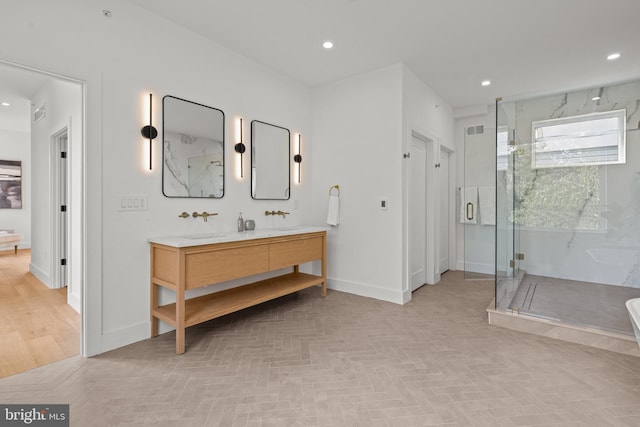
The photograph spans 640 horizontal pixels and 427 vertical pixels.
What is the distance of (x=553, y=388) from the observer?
2.02 meters

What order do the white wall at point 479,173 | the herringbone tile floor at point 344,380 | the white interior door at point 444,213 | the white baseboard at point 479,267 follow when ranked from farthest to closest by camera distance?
1. the white interior door at point 444,213
2. the white baseboard at point 479,267
3. the white wall at point 479,173
4. the herringbone tile floor at point 344,380

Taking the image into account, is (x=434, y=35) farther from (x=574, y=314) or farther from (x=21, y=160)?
(x=21, y=160)

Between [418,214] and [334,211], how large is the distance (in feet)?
3.94

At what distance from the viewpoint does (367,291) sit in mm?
3965

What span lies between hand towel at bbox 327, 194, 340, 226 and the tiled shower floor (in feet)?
7.11

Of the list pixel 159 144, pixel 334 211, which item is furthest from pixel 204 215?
pixel 334 211

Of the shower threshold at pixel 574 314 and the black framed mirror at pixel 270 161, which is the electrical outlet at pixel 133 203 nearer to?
the black framed mirror at pixel 270 161

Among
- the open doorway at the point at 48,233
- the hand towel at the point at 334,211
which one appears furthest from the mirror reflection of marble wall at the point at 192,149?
the hand towel at the point at 334,211

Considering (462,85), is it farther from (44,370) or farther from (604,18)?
(44,370)

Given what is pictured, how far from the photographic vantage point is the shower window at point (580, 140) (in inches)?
118

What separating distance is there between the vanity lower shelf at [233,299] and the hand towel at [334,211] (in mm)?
764

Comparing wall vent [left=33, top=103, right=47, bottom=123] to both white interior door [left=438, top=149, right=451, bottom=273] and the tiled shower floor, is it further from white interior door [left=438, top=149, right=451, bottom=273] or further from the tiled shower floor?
the tiled shower floor

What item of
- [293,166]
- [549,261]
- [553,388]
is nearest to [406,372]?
[553,388]

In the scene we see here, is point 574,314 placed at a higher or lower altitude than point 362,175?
lower
